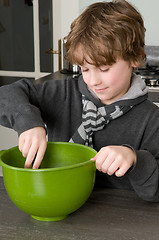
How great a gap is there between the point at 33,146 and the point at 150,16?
6.29 feet

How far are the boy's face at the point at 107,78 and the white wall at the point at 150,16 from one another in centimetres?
156

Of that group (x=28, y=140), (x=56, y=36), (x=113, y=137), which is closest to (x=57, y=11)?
(x=56, y=36)

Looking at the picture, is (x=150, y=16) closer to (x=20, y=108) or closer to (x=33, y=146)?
(x=20, y=108)

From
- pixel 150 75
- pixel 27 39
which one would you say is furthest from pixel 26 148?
pixel 27 39

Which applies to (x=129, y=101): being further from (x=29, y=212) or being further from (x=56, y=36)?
(x=56, y=36)

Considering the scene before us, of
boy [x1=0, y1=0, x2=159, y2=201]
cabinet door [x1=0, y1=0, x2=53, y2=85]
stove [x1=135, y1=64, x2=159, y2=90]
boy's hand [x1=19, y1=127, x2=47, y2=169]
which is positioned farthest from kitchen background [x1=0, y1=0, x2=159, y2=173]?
boy's hand [x1=19, y1=127, x2=47, y2=169]

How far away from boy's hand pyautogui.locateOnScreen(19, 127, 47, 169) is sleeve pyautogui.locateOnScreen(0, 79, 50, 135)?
0.03 metres

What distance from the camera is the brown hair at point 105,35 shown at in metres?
0.98

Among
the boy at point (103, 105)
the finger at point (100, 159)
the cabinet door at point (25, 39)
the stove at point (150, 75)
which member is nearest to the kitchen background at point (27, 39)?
the cabinet door at point (25, 39)

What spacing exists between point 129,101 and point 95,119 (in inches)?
4.3

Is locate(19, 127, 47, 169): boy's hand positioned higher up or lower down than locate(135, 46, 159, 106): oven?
higher up

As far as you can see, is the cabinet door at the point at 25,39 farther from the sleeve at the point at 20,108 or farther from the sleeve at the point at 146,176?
the sleeve at the point at 146,176

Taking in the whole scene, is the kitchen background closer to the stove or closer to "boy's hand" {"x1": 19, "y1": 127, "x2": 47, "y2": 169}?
the stove

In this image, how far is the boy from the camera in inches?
34.9
